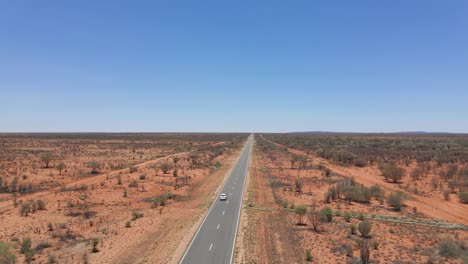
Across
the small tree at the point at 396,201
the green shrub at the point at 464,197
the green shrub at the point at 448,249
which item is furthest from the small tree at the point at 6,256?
the green shrub at the point at 464,197

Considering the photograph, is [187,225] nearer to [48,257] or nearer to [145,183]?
[48,257]

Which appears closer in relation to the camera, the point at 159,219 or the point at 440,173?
the point at 159,219

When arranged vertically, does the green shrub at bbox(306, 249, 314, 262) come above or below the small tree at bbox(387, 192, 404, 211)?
below

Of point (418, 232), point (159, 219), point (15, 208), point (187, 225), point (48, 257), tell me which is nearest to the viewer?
point (48, 257)

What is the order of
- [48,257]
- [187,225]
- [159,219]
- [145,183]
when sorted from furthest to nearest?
[145,183], [159,219], [187,225], [48,257]

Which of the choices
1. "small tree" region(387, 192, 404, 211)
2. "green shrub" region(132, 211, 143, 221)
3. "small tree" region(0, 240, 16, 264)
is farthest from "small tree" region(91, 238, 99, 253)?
"small tree" region(387, 192, 404, 211)

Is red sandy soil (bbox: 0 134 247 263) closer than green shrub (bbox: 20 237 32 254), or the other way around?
green shrub (bbox: 20 237 32 254)

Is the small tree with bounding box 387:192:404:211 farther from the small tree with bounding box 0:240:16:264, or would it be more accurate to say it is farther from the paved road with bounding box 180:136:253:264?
the small tree with bounding box 0:240:16:264

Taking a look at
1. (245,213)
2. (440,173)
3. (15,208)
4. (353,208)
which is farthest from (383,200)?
(15,208)

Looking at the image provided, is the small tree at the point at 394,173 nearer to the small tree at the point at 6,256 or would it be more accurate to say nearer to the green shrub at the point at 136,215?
the green shrub at the point at 136,215
